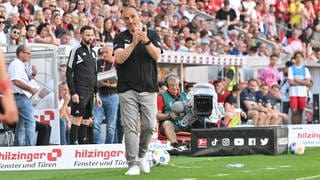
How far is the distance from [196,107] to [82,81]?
6.95 ft

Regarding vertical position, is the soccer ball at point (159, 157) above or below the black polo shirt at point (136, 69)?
below

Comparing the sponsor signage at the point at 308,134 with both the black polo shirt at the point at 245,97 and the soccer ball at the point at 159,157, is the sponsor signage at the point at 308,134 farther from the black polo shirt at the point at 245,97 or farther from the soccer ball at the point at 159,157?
the soccer ball at the point at 159,157

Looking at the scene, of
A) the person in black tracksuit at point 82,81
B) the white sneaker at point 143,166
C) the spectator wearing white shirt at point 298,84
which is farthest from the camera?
the spectator wearing white shirt at point 298,84

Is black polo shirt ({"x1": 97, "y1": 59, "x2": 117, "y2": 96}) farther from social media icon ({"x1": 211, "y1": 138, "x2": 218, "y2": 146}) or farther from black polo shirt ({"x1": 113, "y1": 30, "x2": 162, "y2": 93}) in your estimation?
black polo shirt ({"x1": 113, "y1": 30, "x2": 162, "y2": 93})

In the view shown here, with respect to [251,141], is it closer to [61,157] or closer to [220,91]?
[61,157]

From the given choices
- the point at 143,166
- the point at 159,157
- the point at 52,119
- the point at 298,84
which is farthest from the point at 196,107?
the point at 298,84

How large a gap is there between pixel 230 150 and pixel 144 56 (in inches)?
166

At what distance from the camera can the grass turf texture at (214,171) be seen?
38.5 ft

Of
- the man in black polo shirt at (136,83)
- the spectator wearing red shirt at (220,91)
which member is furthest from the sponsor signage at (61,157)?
the spectator wearing red shirt at (220,91)

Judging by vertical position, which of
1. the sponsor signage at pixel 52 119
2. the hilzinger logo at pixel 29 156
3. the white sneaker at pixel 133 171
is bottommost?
the white sneaker at pixel 133 171

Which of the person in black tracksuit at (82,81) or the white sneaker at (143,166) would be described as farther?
the person in black tracksuit at (82,81)

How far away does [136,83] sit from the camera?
12.1 meters

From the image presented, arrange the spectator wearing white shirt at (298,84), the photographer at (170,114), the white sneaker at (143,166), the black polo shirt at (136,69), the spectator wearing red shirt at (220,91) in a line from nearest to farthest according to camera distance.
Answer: the black polo shirt at (136,69) → the white sneaker at (143,166) → the photographer at (170,114) → the spectator wearing red shirt at (220,91) → the spectator wearing white shirt at (298,84)

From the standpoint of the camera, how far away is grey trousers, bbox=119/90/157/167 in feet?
39.4
